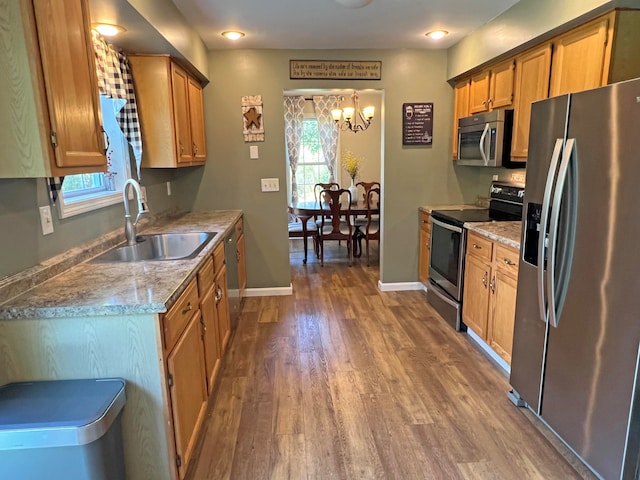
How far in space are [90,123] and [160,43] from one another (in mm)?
1116

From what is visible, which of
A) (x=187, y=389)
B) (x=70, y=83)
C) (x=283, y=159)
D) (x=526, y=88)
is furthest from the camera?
(x=283, y=159)

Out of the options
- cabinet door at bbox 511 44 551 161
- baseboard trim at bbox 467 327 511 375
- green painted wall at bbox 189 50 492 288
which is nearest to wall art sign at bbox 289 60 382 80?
green painted wall at bbox 189 50 492 288

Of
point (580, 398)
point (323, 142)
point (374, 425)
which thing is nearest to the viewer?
point (580, 398)

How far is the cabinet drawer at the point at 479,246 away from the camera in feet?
8.86

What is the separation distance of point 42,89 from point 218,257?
141 centimetres

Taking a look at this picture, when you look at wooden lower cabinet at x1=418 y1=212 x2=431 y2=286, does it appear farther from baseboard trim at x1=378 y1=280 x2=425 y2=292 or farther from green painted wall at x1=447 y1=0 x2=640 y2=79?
green painted wall at x1=447 y1=0 x2=640 y2=79

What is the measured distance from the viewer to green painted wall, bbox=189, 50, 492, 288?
3.71m

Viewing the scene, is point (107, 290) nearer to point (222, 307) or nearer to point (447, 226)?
point (222, 307)

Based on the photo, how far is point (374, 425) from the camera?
82.5 inches

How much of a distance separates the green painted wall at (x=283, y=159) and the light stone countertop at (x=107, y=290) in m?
1.81

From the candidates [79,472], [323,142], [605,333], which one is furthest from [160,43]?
[323,142]

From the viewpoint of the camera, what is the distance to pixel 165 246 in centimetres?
267

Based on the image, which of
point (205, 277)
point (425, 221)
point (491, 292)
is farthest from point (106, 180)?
point (425, 221)

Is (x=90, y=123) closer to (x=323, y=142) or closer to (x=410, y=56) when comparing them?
(x=410, y=56)
